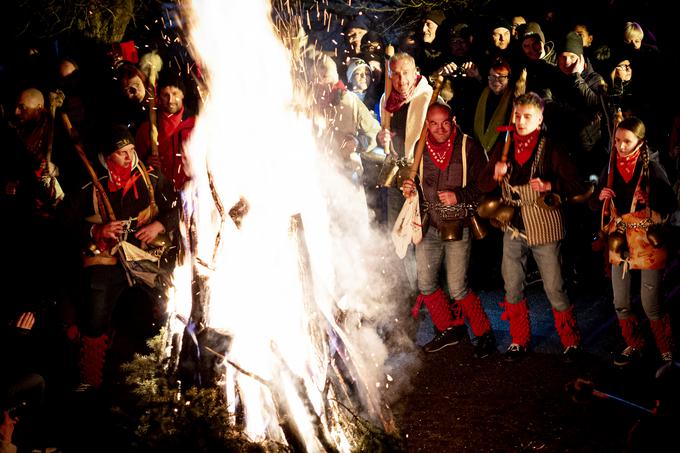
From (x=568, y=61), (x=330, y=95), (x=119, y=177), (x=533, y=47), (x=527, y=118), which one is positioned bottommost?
(x=527, y=118)

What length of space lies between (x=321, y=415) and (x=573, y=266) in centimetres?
449

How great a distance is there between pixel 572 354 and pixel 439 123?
2.44 metres

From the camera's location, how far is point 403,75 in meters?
6.17

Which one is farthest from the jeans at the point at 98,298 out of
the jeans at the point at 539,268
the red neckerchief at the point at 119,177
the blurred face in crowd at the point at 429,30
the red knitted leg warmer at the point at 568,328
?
the blurred face in crowd at the point at 429,30

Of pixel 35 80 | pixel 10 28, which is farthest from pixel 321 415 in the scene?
pixel 10 28

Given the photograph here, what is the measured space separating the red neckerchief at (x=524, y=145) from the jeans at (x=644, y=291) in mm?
1253

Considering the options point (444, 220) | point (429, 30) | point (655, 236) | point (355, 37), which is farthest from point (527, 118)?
point (355, 37)

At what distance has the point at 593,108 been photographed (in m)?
6.60

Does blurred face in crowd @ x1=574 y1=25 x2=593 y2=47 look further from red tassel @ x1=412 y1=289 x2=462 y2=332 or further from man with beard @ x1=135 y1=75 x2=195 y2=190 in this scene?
man with beard @ x1=135 y1=75 x2=195 y2=190

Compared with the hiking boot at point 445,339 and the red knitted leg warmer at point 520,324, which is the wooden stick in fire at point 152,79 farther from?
the red knitted leg warmer at point 520,324

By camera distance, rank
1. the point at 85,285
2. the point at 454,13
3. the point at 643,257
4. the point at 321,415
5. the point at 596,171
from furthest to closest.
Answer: the point at 454,13 → the point at 596,171 → the point at 85,285 → the point at 643,257 → the point at 321,415

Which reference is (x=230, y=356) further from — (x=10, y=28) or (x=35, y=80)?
(x=10, y=28)

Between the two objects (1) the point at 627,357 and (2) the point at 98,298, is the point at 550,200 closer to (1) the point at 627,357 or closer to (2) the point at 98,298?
(1) the point at 627,357

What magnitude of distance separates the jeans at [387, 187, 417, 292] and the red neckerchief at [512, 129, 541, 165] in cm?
147
